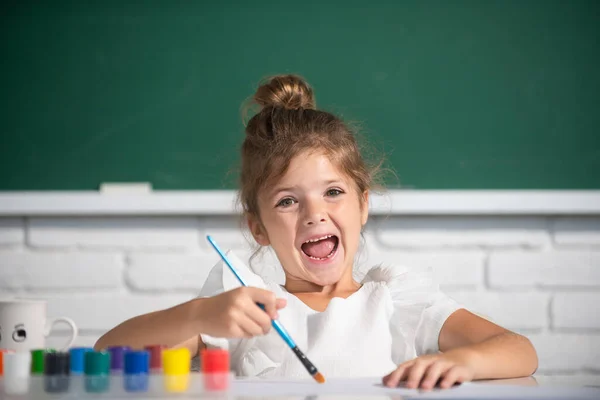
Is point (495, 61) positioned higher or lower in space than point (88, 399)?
higher

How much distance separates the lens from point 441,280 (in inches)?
68.8

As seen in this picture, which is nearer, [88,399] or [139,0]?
[88,399]

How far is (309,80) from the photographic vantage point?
177 centimetres

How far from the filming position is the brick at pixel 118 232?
173 centimetres

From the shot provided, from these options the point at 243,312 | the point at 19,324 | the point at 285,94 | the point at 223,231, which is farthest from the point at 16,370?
the point at 223,231

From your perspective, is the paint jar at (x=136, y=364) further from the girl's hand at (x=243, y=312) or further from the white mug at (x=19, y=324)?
the white mug at (x=19, y=324)

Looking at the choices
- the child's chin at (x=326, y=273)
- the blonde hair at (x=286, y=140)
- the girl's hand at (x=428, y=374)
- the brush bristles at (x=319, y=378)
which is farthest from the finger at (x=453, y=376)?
the blonde hair at (x=286, y=140)

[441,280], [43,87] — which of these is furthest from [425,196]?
[43,87]

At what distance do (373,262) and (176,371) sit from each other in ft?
3.65

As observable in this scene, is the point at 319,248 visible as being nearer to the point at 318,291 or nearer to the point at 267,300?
the point at 318,291

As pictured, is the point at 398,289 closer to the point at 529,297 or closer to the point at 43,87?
the point at 529,297

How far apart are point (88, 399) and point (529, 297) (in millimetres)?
1372

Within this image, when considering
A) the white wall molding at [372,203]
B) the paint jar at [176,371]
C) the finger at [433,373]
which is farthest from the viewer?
the white wall molding at [372,203]

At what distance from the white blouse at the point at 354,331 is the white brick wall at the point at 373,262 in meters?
0.49
